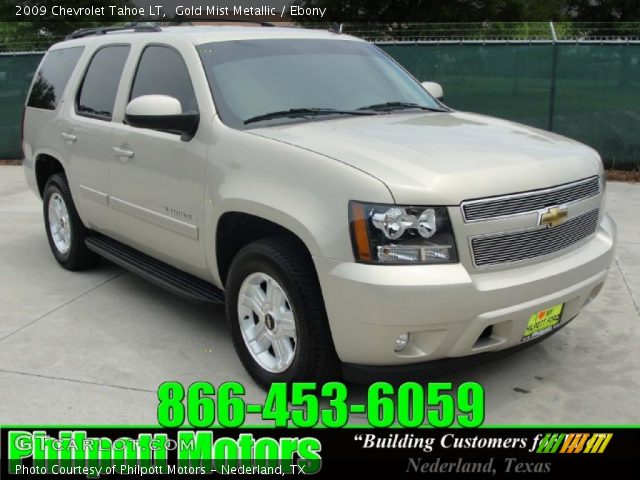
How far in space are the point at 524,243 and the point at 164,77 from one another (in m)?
2.54

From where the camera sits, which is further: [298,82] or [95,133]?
[95,133]

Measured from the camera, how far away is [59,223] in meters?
6.39

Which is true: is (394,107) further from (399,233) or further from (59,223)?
(59,223)

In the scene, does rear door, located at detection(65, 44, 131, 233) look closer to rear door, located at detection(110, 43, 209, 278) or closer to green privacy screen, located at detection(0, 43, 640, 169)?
rear door, located at detection(110, 43, 209, 278)

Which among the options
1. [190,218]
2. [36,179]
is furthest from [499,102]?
[190,218]

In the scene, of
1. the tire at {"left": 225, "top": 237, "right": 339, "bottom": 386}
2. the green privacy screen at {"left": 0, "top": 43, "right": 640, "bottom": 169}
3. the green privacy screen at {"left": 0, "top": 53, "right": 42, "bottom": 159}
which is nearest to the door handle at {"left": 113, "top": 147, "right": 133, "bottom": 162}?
the tire at {"left": 225, "top": 237, "right": 339, "bottom": 386}

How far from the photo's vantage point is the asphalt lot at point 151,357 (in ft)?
12.6

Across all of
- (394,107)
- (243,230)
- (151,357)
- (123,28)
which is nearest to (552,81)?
(394,107)

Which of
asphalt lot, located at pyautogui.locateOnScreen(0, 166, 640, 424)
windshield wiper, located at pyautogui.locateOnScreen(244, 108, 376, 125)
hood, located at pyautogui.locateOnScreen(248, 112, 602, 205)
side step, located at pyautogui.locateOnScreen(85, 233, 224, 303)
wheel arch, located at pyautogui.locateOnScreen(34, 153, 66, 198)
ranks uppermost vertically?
windshield wiper, located at pyautogui.locateOnScreen(244, 108, 376, 125)

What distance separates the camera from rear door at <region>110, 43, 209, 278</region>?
4.31 metres

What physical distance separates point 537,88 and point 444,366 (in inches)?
318

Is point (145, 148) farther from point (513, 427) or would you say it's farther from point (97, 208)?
point (513, 427)

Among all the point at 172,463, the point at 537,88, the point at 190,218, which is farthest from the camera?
the point at 537,88

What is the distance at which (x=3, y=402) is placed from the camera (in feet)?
12.9
